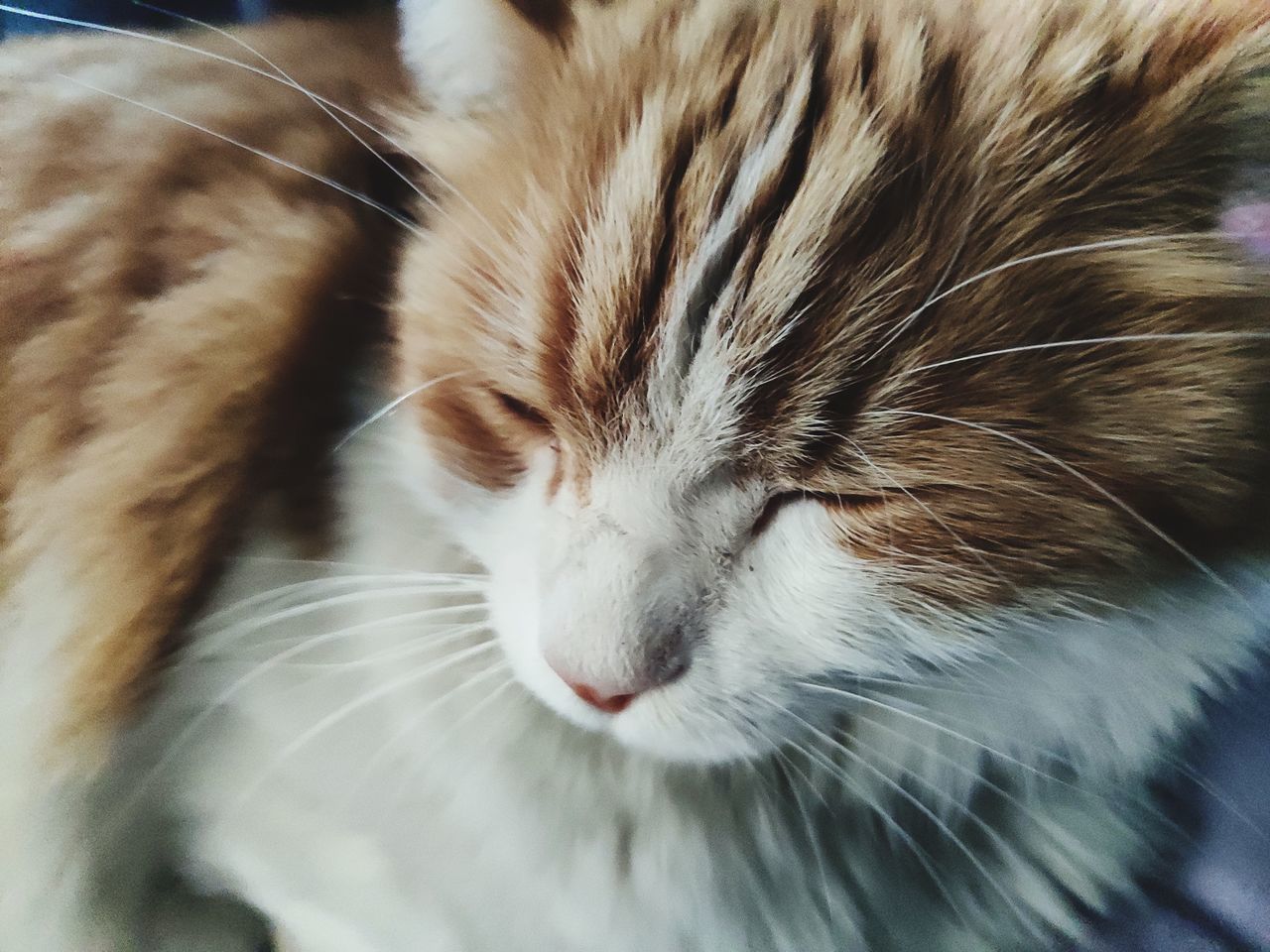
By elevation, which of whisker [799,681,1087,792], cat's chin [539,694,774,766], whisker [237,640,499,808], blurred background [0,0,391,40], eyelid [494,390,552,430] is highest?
blurred background [0,0,391,40]

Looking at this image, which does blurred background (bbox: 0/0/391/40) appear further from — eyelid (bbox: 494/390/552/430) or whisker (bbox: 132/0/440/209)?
eyelid (bbox: 494/390/552/430)

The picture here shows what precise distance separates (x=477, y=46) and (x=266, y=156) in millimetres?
200

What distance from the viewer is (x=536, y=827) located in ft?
2.23

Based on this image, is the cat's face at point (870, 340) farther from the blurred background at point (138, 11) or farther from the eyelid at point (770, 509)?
the blurred background at point (138, 11)

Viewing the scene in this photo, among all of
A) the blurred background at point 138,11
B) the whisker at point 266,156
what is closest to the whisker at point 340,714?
the whisker at point 266,156

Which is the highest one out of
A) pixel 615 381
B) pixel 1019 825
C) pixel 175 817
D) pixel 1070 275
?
pixel 1070 275

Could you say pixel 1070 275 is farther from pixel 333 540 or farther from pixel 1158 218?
pixel 333 540

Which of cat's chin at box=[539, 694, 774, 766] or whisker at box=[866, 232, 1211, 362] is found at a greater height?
whisker at box=[866, 232, 1211, 362]

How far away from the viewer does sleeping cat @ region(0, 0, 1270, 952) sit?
51 cm

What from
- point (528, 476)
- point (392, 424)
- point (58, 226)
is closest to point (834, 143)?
point (528, 476)

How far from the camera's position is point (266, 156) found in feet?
2.32

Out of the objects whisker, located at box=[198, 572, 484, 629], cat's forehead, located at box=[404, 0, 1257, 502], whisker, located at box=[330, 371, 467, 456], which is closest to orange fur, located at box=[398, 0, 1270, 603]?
cat's forehead, located at box=[404, 0, 1257, 502]

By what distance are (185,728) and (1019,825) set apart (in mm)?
684

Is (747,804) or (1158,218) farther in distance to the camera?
(747,804)
